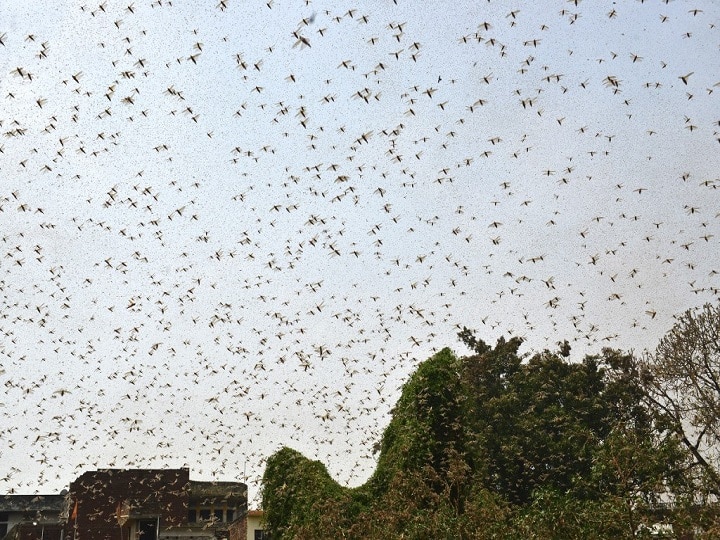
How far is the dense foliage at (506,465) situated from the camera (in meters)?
15.4

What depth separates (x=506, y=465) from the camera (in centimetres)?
4047

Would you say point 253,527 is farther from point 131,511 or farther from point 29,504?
point 29,504

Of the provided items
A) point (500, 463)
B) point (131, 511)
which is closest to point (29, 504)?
point (131, 511)

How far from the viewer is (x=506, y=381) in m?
44.4

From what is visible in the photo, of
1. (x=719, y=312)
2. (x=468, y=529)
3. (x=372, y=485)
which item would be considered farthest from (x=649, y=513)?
(x=719, y=312)

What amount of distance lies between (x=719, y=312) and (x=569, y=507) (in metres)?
17.4

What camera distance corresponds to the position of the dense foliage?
1542cm

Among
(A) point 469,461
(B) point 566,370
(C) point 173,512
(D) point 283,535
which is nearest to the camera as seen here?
(A) point 469,461

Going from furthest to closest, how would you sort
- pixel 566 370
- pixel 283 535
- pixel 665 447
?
1. pixel 566 370
2. pixel 283 535
3. pixel 665 447

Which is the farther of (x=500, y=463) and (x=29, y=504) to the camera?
(x=29, y=504)

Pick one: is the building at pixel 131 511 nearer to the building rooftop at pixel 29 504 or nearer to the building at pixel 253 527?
the building at pixel 253 527

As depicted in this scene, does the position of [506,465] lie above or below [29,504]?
below

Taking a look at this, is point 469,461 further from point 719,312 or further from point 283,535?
point 719,312

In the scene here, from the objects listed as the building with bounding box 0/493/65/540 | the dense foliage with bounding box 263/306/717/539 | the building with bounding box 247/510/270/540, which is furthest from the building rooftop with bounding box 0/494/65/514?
the dense foliage with bounding box 263/306/717/539
